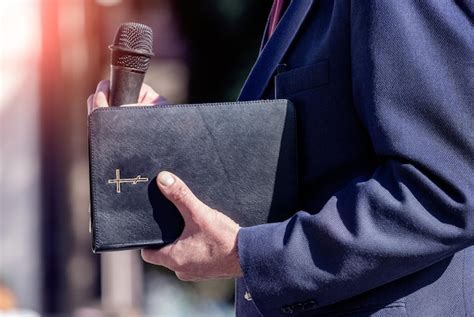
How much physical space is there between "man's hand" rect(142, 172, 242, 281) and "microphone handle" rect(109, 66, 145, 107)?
27cm

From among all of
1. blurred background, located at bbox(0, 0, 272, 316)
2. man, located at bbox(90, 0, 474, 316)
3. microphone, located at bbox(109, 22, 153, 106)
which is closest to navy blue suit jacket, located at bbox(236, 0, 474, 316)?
man, located at bbox(90, 0, 474, 316)

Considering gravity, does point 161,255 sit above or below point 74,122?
above

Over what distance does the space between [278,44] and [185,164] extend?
29 cm

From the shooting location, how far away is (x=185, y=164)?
62.6 inches

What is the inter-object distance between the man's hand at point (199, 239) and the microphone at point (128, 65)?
0.27 meters

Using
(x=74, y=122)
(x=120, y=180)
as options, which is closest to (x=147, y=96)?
(x=120, y=180)

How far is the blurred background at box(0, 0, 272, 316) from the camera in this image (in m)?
5.75

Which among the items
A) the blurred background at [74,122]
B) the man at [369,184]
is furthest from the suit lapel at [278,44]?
the blurred background at [74,122]

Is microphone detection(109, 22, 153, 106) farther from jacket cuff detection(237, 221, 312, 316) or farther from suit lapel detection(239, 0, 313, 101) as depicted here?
jacket cuff detection(237, 221, 312, 316)

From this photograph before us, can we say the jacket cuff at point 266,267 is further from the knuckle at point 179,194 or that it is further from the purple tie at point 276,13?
the purple tie at point 276,13

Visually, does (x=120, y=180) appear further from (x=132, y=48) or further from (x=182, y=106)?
(x=132, y=48)

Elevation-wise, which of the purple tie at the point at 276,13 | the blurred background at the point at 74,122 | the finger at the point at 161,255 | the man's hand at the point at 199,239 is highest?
the purple tie at the point at 276,13

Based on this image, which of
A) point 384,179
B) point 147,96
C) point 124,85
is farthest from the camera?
point 147,96

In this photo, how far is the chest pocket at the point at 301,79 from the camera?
5.18 feet
